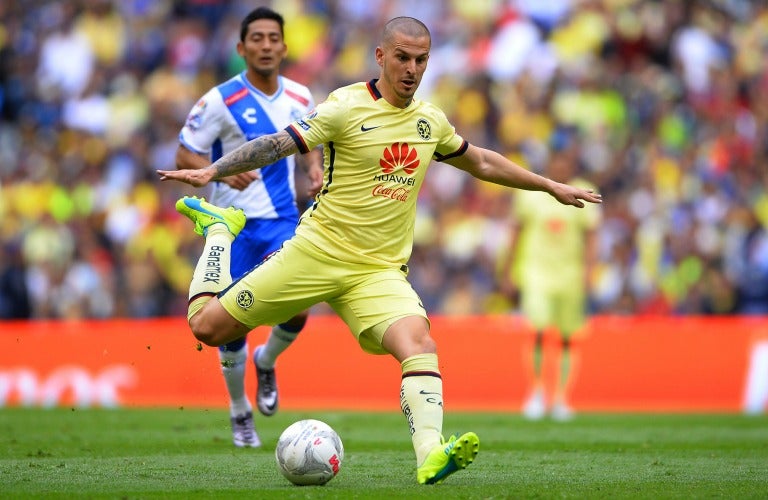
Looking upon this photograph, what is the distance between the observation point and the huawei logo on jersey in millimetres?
8453

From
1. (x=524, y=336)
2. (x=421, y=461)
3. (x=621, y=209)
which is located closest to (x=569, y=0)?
(x=621, y=209)

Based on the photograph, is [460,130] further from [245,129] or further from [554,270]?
[245,129]

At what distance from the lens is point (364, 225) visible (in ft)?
28.1

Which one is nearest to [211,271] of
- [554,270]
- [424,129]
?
[424,129]

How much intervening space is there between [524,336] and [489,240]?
138 inches

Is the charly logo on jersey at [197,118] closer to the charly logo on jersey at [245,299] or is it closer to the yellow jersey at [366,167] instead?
the yellow jersey at [366,167]

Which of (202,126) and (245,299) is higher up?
(202,126)

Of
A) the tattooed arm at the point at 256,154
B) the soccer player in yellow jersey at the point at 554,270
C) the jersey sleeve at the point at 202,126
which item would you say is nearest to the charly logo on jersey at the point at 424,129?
the tattooed arm at the point at 256,154

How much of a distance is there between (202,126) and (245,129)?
355mm

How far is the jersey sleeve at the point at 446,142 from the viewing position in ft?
28.6

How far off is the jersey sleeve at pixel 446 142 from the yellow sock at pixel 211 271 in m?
1.67

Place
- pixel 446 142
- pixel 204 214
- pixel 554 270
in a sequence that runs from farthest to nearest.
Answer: pixel 554 270 → pixel 204 214 → pixel 446 142

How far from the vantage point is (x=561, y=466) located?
9.66 meters

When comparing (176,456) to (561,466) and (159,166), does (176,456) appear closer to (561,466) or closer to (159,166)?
(561,466)
